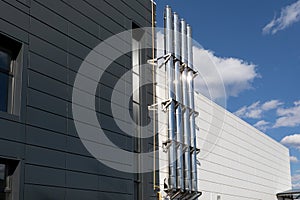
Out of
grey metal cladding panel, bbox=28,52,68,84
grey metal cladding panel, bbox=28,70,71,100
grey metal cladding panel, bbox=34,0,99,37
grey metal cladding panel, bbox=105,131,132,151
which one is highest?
grey metal cladding panel, bbox=34,0,99,37

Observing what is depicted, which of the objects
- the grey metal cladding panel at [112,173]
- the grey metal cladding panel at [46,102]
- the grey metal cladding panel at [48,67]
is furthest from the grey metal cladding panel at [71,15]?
the grey metal cladding panel at [112,173]

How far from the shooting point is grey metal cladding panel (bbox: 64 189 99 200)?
7589 mm

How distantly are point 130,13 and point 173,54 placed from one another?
1.52 m

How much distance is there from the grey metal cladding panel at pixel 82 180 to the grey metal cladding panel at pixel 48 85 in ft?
4.27

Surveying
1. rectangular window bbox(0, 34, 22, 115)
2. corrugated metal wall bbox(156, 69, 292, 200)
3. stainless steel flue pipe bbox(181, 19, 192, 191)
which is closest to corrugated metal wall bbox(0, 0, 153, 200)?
rectangular window bbox(0, 34, 22, 115)

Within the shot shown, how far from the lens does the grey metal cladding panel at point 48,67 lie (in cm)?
722

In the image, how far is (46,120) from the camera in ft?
24.0

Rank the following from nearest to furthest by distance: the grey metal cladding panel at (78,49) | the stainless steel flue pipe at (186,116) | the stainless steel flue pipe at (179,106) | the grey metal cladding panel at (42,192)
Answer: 1. the grey metal cladding panel at (42,192)
2. the grey metal cladding panel at (78,49)
3. the stainless steel flue pipe at (179,106)
4. the stainless steel flue pipe at (186,116)

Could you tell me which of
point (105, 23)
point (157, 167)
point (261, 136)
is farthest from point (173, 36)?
point (261, 136)

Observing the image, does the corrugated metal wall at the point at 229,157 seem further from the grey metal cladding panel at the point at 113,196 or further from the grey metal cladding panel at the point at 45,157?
the grey metal cladding panel at the point at 45,157

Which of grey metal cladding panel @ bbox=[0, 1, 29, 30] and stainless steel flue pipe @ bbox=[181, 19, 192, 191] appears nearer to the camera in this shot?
grey metal cladding panel @ bbox=[0, 1, 29, 30]

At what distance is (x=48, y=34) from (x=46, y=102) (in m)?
1.14

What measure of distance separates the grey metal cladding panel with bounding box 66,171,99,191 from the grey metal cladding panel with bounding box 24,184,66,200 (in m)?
0.24

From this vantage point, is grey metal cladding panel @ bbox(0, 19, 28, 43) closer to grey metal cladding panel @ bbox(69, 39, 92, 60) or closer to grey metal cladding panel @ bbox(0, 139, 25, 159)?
grey metal cladding panel @ bbox(69, 39, 92, 60)
